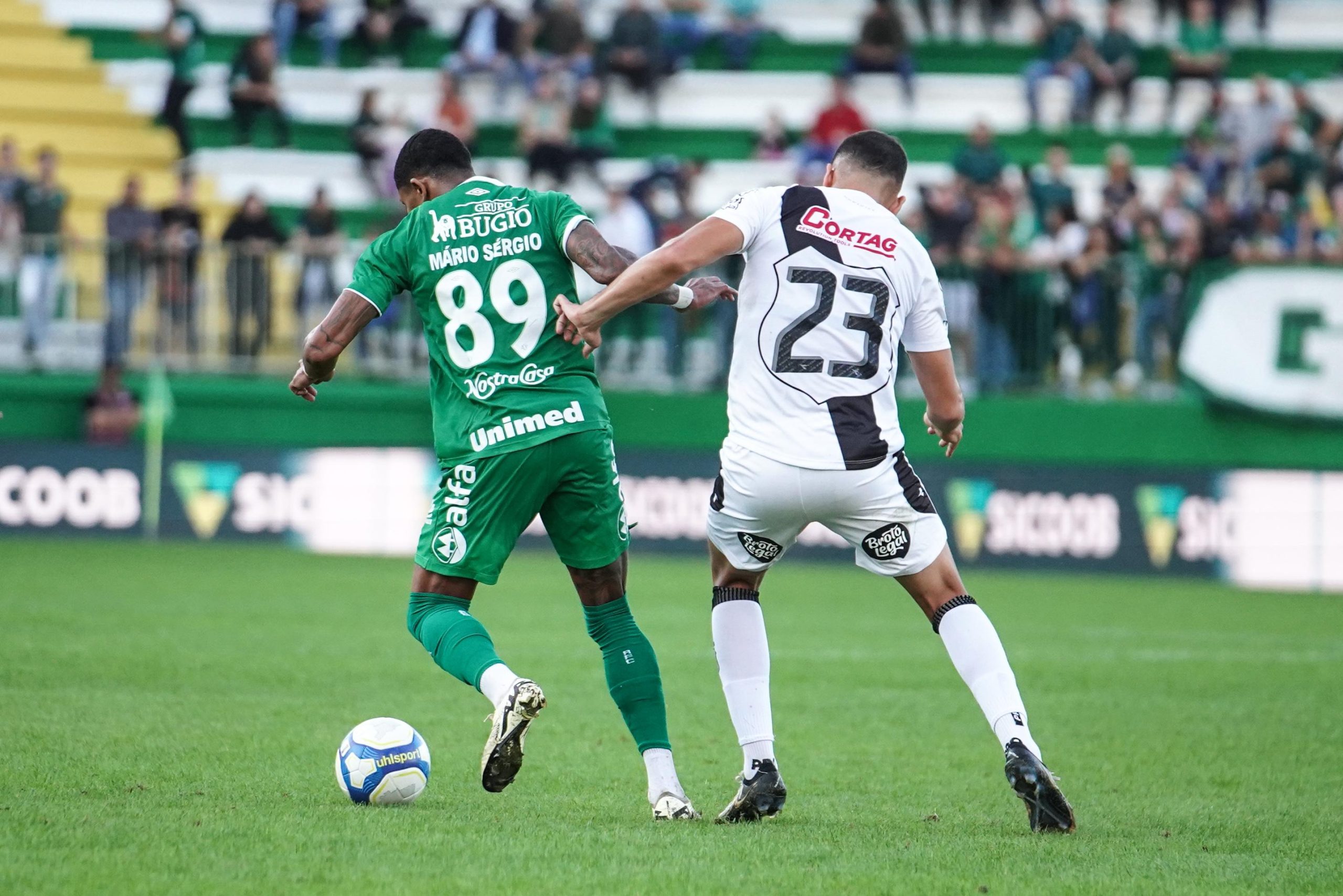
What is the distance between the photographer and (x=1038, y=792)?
226 inches

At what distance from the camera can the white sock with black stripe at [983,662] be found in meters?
5.94

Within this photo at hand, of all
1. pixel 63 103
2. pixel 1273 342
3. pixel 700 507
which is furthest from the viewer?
pixel 63 103

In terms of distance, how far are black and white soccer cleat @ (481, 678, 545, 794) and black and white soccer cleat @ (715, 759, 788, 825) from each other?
83 cm

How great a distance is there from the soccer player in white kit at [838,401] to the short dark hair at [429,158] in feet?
2.33

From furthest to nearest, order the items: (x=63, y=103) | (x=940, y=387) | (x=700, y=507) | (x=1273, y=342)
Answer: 1. (x=63, y=103)
2. (x=700, y=507)
3. (x=1273, y=342)
4. (x=940, y=387)

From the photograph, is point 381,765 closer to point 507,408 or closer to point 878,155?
point 507,408

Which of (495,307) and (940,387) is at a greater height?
(495,307)

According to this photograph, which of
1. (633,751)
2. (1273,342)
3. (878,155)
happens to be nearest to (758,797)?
(633,751)

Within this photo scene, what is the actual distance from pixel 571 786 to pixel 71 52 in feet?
71.0

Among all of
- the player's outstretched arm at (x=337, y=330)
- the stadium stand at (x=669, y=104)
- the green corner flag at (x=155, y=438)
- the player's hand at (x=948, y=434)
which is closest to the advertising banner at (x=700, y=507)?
the green corner flag at (x=155, y=438)

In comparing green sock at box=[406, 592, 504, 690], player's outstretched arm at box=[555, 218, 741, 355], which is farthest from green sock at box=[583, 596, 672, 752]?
player's outstretched arm at box=[555, 218, 741, 355]

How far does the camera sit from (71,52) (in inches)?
1006

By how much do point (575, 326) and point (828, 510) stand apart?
1.03 meters

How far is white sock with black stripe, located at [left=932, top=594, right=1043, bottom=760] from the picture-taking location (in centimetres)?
594
